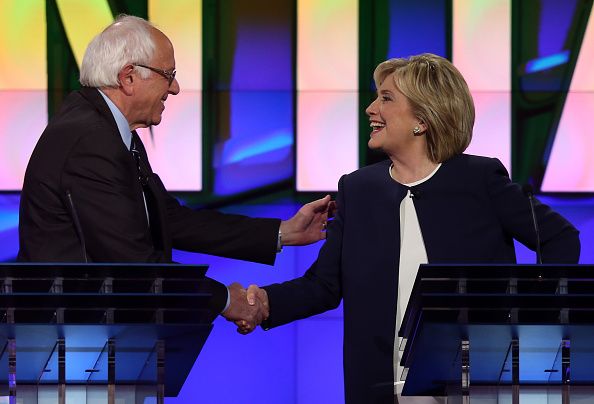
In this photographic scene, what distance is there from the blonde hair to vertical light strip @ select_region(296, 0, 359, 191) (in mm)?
2012

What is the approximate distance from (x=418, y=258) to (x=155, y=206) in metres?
0.77

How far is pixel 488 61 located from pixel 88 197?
9.70 ft

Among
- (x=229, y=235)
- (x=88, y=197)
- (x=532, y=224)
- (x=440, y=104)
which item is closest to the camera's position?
(x=88, y=197)

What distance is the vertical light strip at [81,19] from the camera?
5543mm

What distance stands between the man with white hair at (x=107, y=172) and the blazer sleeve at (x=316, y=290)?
0.09 metres

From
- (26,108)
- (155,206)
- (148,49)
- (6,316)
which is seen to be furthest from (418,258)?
(26,108)

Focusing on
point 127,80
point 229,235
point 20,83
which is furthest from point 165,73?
point 20,83

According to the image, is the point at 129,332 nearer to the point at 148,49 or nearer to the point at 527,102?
the point at 148,49

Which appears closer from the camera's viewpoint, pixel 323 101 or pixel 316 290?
pixel 316 290

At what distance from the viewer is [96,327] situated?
2.34 meters

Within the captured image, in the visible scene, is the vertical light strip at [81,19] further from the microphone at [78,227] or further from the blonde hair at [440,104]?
the microphone at [78,227]

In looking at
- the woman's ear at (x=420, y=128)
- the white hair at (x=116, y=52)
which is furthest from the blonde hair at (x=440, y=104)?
the white hair at (x=116, y=52)

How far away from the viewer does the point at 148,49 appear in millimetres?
3625

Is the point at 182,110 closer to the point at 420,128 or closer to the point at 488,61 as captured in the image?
the point at 488,61
